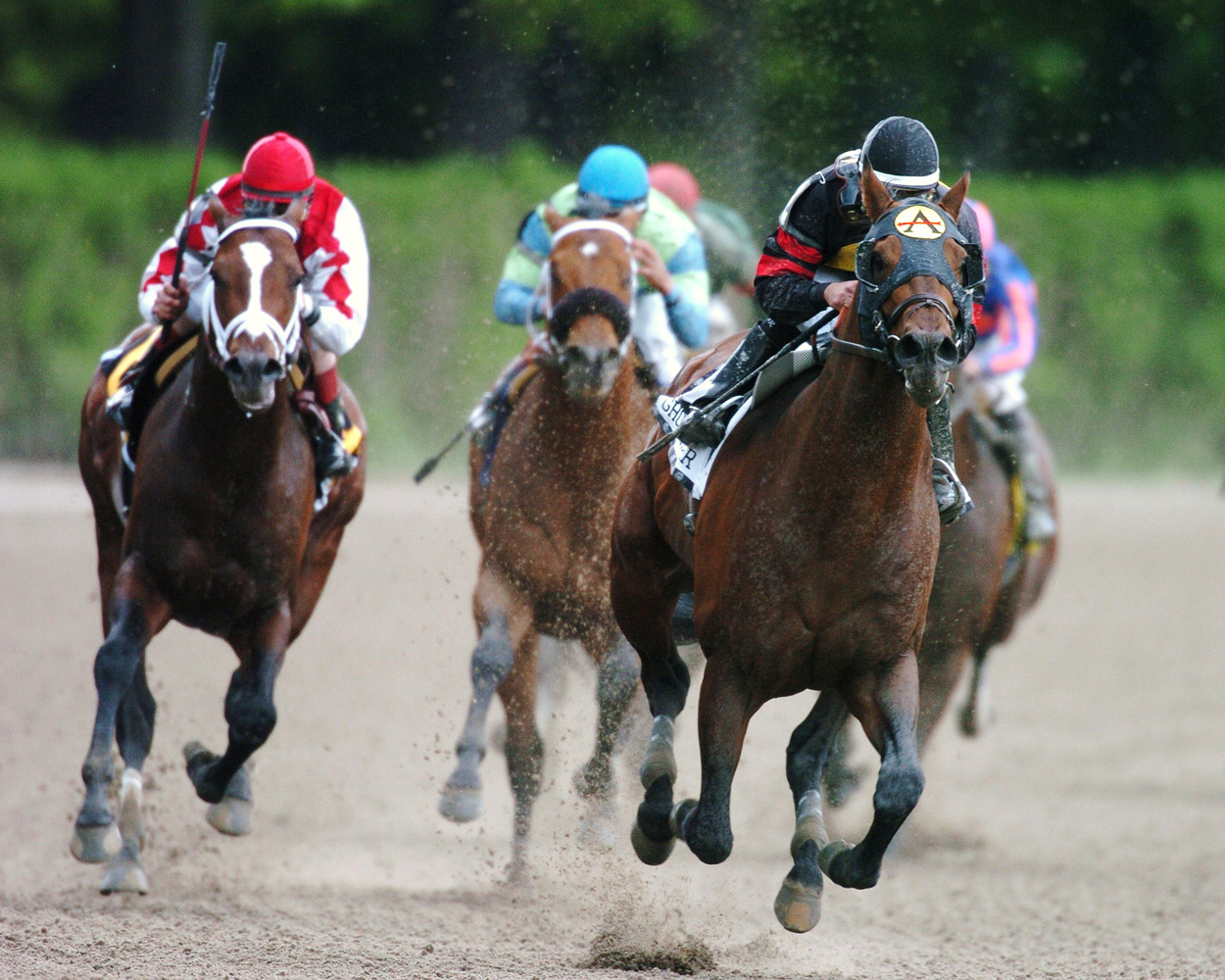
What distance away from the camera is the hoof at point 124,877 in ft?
19.4

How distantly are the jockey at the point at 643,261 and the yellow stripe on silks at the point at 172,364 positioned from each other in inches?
54.4

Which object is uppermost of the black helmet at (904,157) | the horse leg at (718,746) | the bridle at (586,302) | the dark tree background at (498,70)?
the dark tree background at (498,70)

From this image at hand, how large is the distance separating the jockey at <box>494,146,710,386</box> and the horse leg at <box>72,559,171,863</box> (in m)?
2.03

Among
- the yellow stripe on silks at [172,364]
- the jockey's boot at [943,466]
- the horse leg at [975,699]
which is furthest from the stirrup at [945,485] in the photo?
the horse leg at [975,699]

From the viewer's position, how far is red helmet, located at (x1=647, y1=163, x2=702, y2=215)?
31.3 ft

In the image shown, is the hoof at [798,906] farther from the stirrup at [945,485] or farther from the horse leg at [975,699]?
the horse leg at [975,699]

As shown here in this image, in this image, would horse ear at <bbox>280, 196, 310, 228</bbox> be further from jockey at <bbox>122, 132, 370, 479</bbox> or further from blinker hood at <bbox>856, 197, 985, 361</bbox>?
blinker hood at <bbox>856, 197, 985, 361</bbox>

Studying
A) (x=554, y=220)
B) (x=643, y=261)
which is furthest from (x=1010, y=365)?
(x=554, y=220)

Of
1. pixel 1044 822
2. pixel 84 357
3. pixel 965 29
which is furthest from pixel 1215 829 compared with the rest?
pixel 965 29

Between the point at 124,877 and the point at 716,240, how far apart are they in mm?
4830

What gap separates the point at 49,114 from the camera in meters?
22.3

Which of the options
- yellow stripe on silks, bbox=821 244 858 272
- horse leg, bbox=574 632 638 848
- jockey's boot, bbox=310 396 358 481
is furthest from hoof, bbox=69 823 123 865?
yellow stripe on silks, bbox=821 244 858 272

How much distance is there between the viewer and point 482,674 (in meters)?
6.67

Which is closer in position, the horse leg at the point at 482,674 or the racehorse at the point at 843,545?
the racehorse at the point at 843,545
